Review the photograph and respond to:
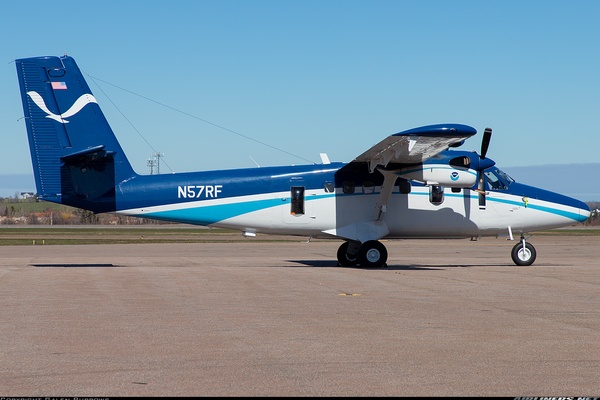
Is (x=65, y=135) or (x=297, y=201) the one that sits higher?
(x=65, y=135)

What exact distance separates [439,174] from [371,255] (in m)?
3.19

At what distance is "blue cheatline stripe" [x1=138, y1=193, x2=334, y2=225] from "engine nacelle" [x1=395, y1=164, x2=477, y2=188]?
3836mm

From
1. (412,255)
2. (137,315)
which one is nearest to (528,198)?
(412,255)

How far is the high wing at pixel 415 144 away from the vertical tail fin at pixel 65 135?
7.60 m

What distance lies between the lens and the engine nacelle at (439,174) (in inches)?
918

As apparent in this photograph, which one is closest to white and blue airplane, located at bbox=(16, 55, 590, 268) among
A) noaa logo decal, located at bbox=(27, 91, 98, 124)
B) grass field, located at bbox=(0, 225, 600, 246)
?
noaa logo decal, located at bbox=(27, 91, 98, 124)

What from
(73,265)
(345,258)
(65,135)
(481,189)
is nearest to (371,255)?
(345,258)

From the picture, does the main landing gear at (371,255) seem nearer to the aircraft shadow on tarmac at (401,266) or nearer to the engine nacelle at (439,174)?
the aircraft shadow on tarmac at (401,266)

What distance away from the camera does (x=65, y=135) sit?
22.5 metres

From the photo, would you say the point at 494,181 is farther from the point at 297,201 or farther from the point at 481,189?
the point at 297,201

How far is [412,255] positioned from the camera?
32.6 metres

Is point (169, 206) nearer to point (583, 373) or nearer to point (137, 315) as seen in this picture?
point (137, 315)

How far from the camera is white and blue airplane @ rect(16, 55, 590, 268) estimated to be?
22.4 meters

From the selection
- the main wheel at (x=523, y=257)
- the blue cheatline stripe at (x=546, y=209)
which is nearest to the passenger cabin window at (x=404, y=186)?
the blue cheatline stripe at (x=546, y=209)
